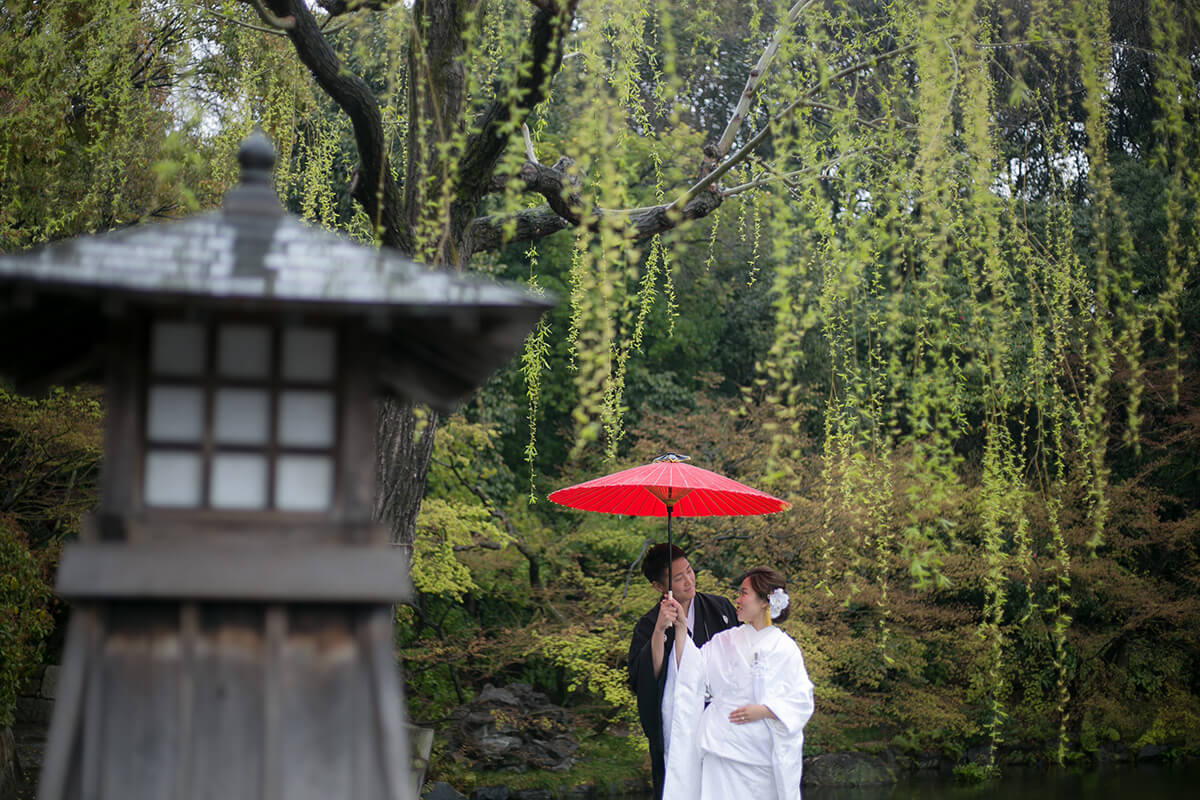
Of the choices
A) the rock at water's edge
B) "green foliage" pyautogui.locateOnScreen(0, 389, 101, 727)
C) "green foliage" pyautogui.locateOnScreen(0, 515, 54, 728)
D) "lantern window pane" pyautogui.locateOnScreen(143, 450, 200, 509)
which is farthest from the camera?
the rock at water's edge

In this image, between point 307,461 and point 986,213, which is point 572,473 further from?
point 307,461

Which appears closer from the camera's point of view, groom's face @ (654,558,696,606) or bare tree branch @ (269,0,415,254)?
bare tree branch @ (269,0,415,254)

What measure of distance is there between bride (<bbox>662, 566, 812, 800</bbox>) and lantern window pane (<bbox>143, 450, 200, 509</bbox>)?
9.36 feet

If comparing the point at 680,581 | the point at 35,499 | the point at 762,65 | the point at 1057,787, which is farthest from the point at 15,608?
the point at 1057,787

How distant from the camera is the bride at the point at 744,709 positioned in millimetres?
4328

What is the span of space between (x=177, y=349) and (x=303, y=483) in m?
0.35

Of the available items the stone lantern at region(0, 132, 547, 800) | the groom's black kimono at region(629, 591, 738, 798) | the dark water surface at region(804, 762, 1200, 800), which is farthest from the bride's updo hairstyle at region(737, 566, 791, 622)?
the dark water surface at region(804, 762, 1200, 800)

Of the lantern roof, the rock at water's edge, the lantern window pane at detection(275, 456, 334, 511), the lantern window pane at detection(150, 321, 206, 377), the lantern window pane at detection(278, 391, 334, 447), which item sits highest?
the lantern roof

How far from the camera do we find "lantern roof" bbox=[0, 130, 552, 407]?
70.7 inches

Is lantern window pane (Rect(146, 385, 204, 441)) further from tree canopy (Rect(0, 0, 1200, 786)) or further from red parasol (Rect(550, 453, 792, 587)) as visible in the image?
red parasol (Rect(550, 453, 792, 587))

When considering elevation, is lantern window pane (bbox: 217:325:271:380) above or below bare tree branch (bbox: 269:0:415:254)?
below

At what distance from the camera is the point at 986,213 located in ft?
9.62

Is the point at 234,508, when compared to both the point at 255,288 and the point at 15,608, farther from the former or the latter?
the point at 15,608

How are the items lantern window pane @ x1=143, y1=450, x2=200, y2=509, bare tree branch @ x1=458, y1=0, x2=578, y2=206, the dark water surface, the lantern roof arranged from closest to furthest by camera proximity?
the lantern roof
lantern window pane @ x1=143, y1=450, x2=200, y2=509
bare tree branch @ x1=458, y1=0, x2=578, y2=206
the dark water surface
